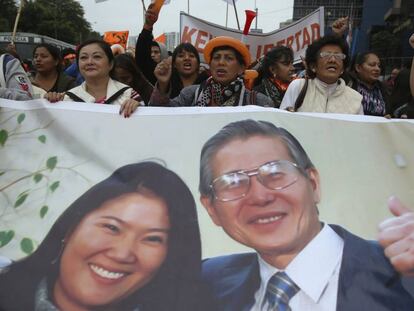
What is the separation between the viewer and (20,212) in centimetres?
195

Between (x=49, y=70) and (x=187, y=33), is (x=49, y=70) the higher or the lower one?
the lower one

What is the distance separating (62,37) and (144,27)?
153ft

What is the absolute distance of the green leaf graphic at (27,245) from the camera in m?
1.85

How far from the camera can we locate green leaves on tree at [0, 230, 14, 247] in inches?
74.5

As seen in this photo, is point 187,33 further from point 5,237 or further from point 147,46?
point 5,237

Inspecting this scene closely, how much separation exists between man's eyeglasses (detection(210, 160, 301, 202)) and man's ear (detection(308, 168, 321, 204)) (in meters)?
0.06

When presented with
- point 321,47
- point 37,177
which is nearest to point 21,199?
point 37,177

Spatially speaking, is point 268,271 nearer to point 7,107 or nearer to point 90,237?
point 90,237

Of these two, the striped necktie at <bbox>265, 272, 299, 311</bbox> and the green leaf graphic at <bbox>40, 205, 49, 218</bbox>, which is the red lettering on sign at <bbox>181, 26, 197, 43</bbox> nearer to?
the green leaf graphic at <bbox>40, 205, 49, 218</bbox>

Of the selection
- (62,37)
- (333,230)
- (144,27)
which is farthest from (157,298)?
(62,37)

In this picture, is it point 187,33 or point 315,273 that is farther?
point 187,33

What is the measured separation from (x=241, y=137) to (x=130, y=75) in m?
1.65

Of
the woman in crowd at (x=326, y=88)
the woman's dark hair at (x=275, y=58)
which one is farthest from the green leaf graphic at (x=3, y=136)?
the woman's dark hair at (x=275, y=58)

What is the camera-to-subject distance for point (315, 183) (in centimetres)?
187
